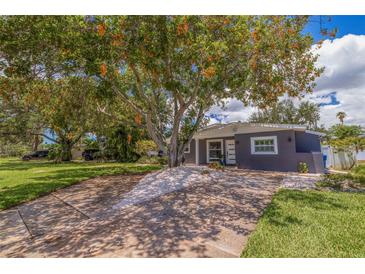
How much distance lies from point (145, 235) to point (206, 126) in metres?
13.4

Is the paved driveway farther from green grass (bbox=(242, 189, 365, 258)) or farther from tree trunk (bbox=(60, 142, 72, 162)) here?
tree trunk (bbox=(60, 142, 72, 162))

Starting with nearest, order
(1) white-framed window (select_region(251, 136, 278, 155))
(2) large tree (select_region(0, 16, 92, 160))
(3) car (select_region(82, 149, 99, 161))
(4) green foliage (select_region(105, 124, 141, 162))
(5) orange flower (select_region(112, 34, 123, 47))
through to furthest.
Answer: (2) large tree (select_region(0, 16, 92, 160)), (5) orange flower (select_region(112, 34, 123, 47)), (1) white-framed window (select_region(251, 136, 278, 155)), (4) green foliage (select_region(105, 124, 141, 162)), (3) car (select_region(82, 149, 99, 161))

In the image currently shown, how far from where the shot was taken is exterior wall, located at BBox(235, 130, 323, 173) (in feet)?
41.0

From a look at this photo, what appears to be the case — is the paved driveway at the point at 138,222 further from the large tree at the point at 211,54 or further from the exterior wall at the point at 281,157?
the exterior wall at the point at 281,157

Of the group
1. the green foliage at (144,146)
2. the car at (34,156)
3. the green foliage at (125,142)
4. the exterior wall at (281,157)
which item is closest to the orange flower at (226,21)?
the exterior wall at (281,157)

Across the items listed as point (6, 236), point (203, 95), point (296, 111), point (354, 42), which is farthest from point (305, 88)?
point (296, 111)

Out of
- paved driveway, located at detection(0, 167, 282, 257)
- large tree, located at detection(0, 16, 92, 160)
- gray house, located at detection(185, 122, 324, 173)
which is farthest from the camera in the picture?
gray house, located at detection(185, 122, 324, 173)

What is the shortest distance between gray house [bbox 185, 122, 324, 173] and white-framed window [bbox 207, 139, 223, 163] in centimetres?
46

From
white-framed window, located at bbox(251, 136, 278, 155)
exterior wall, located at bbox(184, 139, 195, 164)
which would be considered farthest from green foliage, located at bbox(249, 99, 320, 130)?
white-framed window, located at bbox(251, 136, 278, 155)

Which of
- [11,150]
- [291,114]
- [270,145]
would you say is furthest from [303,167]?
[11,150]

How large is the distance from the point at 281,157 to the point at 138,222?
11.1 metres

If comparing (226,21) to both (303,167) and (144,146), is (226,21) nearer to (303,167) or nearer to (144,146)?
(303,167)

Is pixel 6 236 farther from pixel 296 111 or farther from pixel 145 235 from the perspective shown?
pixel 296 111

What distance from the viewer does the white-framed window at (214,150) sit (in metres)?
17.6
